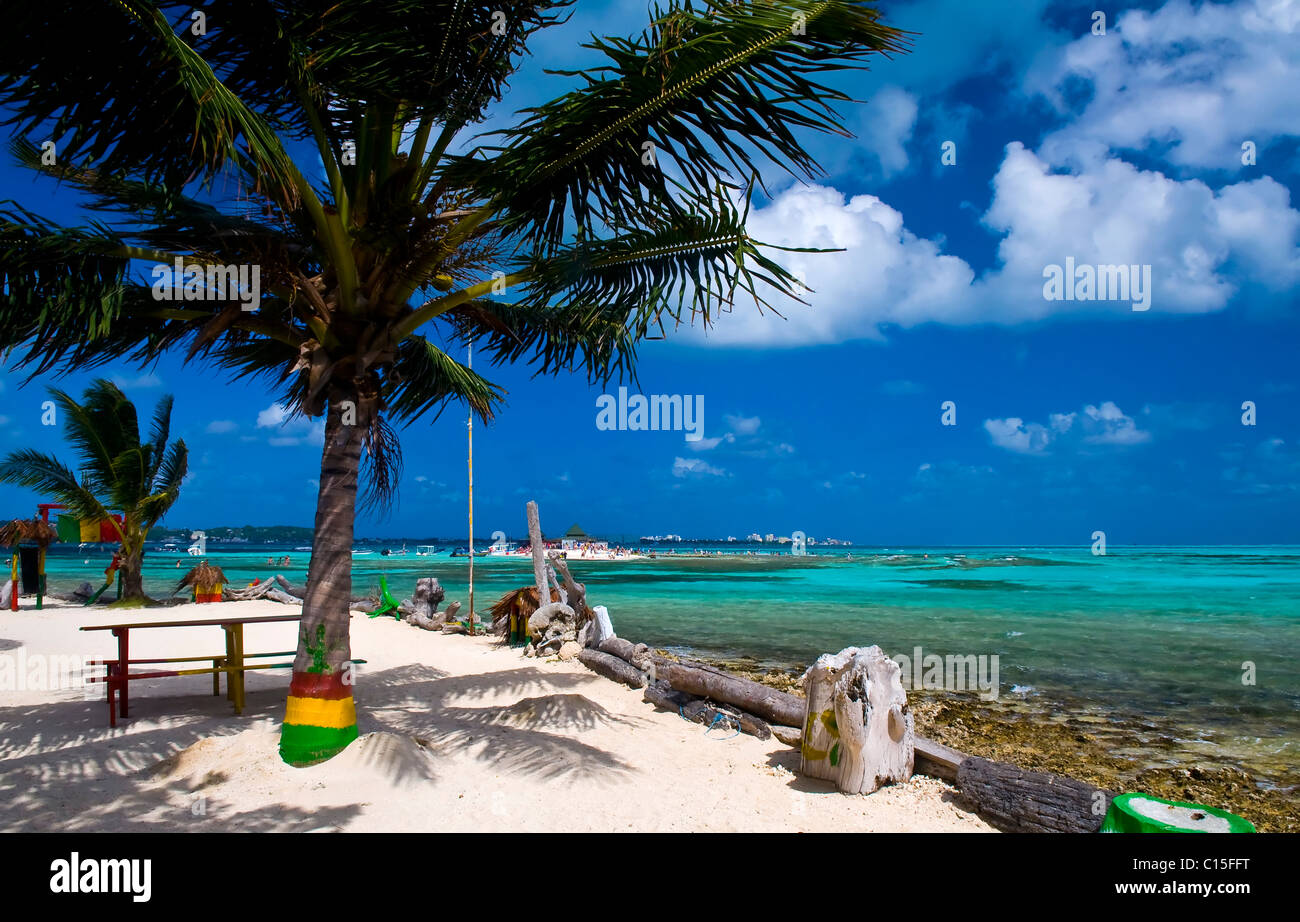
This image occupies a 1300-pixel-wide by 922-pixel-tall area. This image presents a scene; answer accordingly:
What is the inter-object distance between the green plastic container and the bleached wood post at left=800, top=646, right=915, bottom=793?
215 centimetres

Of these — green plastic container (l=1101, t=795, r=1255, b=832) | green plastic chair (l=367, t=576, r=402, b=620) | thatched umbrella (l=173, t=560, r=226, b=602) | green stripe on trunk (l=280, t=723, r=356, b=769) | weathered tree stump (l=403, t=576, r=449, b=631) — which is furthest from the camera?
thatched umbrella (l=173, t=560, r=226, b=602)

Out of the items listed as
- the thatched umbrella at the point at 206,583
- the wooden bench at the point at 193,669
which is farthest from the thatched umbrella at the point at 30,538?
the wooden bench at the point at 193,669

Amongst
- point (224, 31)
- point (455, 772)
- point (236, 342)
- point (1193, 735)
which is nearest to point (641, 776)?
point (455, 772)

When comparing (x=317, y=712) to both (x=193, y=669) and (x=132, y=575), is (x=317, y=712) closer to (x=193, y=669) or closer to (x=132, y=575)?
(x=193, y=669)

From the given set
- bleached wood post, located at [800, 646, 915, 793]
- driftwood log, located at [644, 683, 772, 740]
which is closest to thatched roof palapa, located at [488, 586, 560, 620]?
driftwood log, located at [644, 683, 772, 740]

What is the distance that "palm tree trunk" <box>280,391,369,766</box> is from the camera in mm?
5773

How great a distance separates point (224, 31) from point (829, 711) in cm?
678

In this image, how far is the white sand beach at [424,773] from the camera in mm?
5039

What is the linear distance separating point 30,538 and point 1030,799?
2632 cm

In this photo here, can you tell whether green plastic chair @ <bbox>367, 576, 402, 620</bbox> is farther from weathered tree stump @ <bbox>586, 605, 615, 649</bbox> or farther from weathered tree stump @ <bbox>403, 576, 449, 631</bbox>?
weathered tree stump @ <bbox>586, 605, 615, 649</bbox>

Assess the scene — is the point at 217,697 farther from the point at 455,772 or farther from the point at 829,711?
the point at 829,711

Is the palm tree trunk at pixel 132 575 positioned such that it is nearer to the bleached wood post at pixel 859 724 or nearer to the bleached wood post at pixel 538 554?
the bleached wood post at pixel 538 554

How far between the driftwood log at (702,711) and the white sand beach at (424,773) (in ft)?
0.55
